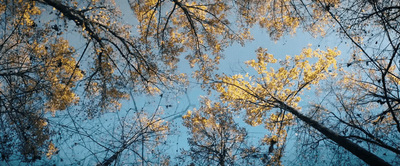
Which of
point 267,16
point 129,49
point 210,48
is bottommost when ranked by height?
point 129,49

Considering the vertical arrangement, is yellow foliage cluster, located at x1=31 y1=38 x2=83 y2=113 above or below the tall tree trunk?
above

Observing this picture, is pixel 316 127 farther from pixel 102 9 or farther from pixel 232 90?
pixel 102 9

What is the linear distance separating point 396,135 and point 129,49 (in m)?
6.40

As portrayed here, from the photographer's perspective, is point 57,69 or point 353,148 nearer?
point 353,148

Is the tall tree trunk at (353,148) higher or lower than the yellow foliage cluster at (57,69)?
lower

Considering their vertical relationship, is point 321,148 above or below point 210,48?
below

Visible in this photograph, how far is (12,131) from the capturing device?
409 centimetres

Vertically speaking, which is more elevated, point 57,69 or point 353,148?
point 57,69

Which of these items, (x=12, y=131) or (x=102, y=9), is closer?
(x=12, y=131)

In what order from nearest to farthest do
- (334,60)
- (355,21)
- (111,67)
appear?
(355,21) < (111,67) < (334,60)

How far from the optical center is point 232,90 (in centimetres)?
816

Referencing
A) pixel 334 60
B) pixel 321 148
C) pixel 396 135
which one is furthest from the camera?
pixel 334 60

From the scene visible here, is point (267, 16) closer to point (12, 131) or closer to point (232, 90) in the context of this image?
point (232, 90)

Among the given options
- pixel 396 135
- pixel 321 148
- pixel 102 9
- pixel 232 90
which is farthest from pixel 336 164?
pixel 102 9
